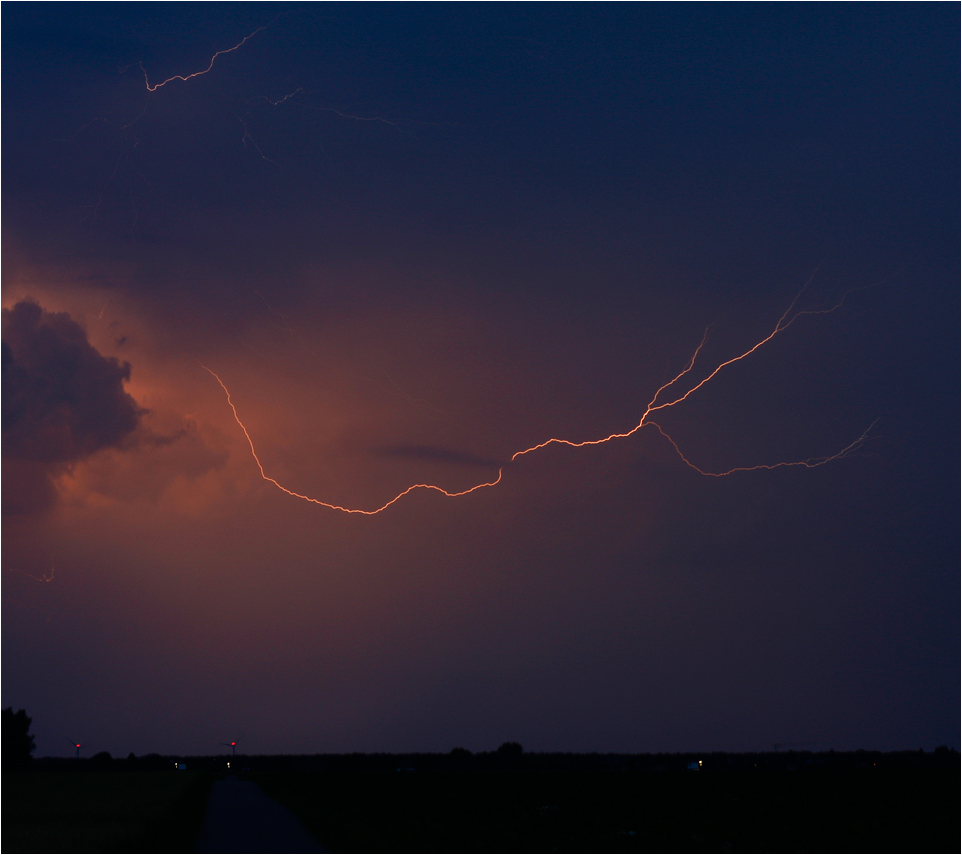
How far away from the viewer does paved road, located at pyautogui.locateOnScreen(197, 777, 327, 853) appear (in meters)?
17.1

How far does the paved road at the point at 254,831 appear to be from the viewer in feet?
56.0

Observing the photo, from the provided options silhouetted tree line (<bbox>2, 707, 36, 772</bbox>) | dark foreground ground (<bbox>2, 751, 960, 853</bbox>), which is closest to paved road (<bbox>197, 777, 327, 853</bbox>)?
dark foreground ground (<bbox>2, 751, 960, 853</bbox>)

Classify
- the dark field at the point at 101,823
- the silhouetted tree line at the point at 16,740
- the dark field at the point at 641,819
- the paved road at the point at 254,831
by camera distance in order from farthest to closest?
the silhouetted tree line at the point at 16,740, the dark field at the point at 641,819, the dark field at the point at 101,823, the paved road at the point at 254,831

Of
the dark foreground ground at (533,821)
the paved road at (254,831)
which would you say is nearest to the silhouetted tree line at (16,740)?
the dark foreground ground at (533,821)

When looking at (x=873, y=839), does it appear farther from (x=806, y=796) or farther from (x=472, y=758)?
(x=472, y=758)

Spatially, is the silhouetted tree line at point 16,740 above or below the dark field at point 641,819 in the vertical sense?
above

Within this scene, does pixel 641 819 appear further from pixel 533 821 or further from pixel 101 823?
pixel 101 823

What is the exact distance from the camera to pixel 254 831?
20578mm

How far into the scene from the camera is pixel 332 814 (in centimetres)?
2717

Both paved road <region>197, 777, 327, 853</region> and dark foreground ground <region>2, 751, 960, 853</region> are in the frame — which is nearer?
paved road <region>197, 777, 327, 853</region>

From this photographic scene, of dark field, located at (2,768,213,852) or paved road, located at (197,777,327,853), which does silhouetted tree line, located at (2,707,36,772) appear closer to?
dark field, located at (2,768,213,852)

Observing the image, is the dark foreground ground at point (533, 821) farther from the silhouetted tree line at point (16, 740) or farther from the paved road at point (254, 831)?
the silhouetted tree line at point (16, 740)

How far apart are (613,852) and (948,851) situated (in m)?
6.28

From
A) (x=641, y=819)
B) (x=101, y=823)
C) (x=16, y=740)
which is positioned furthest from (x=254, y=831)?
(x=16, y=740)
